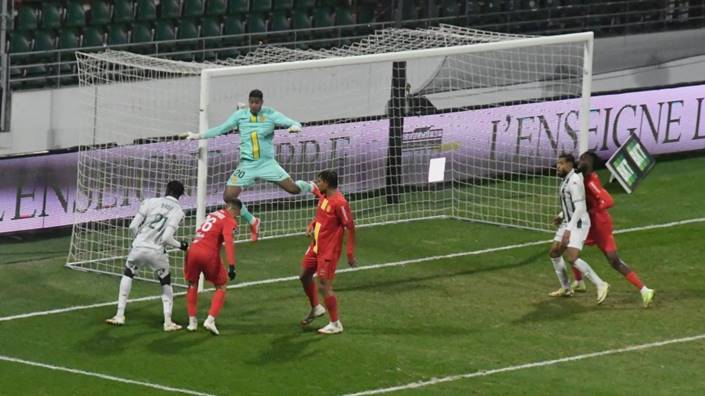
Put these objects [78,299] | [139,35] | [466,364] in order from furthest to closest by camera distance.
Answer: [139,35], [78,299], [466,364]

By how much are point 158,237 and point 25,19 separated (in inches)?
389

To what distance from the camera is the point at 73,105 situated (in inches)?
1017

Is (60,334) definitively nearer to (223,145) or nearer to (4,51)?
(223,145)

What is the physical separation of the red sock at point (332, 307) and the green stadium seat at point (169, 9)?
38.2 ft

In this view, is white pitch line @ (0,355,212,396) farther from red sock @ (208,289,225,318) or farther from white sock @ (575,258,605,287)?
white sock @ (575,258,605,287)

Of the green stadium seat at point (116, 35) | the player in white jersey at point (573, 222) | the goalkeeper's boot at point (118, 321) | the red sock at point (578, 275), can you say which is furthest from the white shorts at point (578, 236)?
the green stadium seat at point (116, 35)

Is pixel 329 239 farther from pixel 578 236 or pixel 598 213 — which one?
pixel 598 213

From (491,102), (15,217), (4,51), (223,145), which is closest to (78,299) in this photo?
(15,217)

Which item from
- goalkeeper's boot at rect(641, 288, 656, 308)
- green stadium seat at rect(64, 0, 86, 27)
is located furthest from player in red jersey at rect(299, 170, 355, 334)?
green stadium seat at rect(64, 0, 86, 27)

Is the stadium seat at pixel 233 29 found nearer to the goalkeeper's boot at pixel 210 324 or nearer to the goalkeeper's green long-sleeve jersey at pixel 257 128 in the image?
the goalkeeper's green long-sleeve jersey at pixel 257 128

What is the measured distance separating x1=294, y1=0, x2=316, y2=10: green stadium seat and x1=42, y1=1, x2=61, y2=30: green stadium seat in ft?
15.2

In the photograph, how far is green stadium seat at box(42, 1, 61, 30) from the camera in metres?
28.2

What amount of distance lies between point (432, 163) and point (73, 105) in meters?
5.57

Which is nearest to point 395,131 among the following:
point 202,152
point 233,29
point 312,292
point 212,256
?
point 233,29
